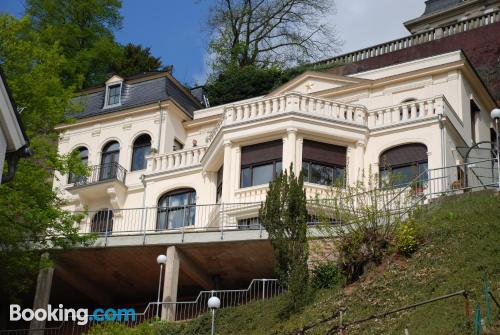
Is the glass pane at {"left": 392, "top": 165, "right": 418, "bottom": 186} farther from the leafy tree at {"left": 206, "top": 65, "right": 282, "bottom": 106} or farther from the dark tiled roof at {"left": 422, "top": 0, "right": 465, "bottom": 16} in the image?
the dark tiled roof at {"left": 422, "top": 0, "right": 465, "bottom": 16}

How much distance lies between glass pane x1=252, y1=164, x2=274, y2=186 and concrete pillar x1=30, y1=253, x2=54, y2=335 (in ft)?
23.5

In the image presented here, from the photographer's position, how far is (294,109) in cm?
3133

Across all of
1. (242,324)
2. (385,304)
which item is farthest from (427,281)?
(242,324)

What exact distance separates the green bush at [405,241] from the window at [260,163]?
7522mm

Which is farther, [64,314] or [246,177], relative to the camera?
[246,177]

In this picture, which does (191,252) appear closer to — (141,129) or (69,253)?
(69,253)

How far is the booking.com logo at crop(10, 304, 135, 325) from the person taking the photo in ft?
89.5

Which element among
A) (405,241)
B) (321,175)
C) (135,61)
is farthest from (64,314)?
(135,61)

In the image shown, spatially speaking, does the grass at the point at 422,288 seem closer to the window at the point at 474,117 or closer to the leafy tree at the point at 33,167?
the leafy tree at the point at 33,167

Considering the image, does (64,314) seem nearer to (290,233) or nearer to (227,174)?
(227,174)

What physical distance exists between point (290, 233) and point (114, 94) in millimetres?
18282

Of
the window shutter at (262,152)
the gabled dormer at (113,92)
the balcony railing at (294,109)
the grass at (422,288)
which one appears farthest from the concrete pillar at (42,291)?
the gabled dormer at (113,92)

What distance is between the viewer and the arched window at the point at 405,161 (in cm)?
3032

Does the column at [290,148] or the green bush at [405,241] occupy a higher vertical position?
the column at [290,148]
